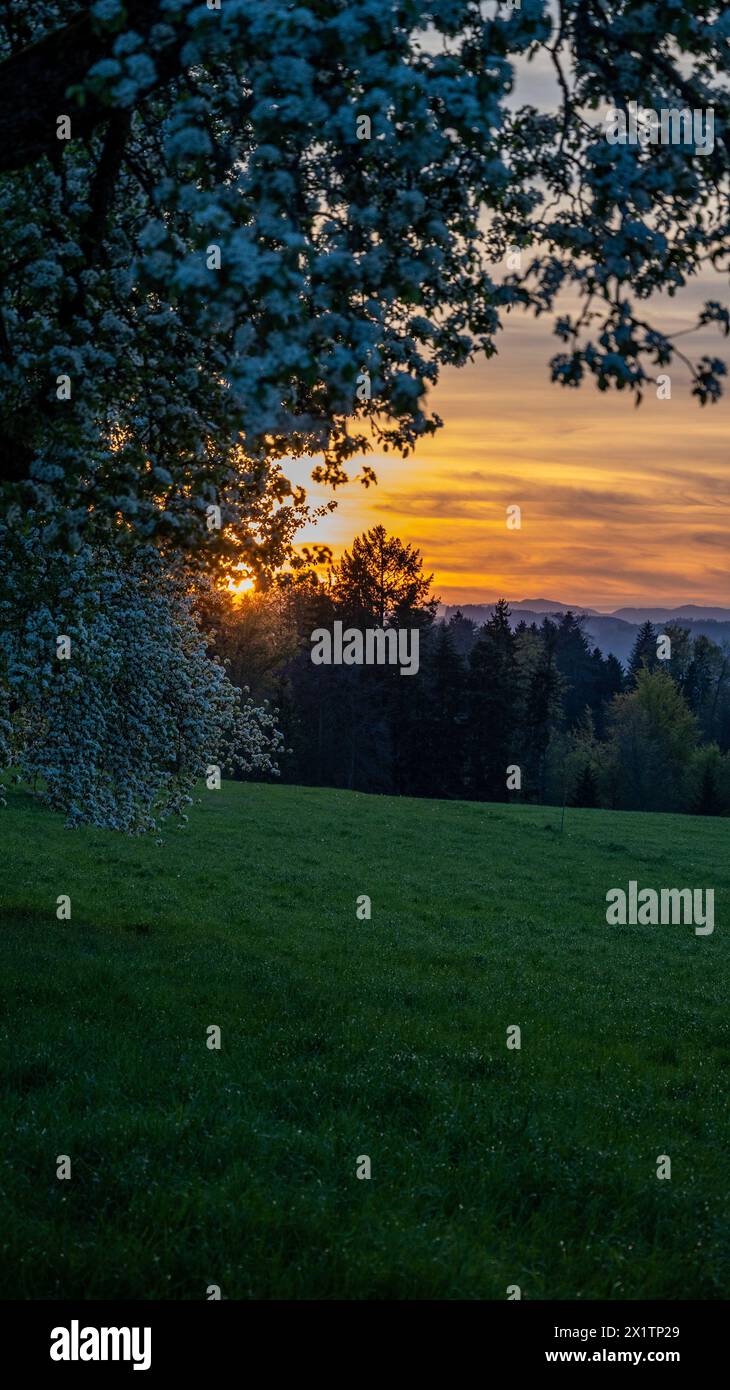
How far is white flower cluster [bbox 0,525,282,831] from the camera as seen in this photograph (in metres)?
14.0

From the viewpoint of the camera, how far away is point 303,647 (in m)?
94.7

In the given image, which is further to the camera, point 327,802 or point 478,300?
point 327,802

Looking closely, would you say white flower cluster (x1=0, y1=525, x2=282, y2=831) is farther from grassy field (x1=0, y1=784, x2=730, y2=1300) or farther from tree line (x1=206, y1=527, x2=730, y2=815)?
tree line (x1=206, y1=527, x2=730, y2=815)

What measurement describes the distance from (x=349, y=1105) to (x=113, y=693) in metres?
10.1

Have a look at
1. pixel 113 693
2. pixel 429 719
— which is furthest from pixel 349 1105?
pixel 429 719

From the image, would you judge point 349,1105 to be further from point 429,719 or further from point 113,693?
point 429,719

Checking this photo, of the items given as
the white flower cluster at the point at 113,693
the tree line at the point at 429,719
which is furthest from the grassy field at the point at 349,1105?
the tree line at the point at 429,719

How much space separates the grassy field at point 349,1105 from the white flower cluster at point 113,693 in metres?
2.86

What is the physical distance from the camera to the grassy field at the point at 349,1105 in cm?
743

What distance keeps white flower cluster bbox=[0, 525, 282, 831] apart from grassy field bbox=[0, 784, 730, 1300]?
9.39 feet

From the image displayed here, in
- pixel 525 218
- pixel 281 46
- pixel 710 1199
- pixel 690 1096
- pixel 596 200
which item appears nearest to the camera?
pixel 281 46
